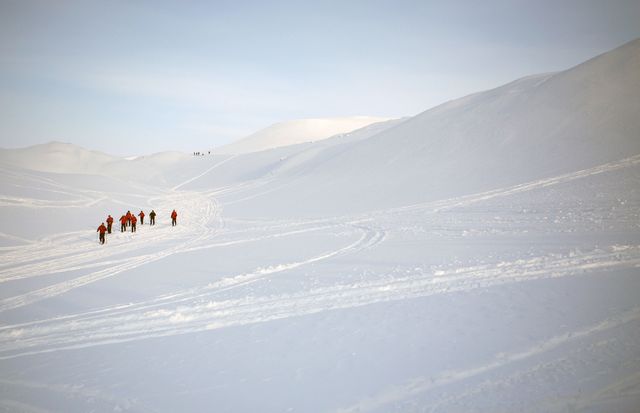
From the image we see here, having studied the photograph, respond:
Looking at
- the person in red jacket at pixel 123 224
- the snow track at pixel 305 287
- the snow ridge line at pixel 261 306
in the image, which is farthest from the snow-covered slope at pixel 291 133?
the snow ridge line at pixel 261 306

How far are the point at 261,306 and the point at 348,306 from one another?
2067 mm

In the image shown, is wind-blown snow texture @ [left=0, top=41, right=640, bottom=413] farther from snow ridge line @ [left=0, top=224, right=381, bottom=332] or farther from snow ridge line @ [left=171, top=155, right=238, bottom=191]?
snow ridge line @ [left=171, top=155, right=238, bottom=191]

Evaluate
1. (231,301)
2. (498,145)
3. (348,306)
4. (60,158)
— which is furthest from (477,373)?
(60,158)

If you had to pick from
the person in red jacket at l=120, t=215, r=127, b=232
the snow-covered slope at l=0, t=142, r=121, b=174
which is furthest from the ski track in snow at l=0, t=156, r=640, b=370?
the snow-covered slope at l=0, t=142, r=121, b=174

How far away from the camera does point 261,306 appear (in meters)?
8.75

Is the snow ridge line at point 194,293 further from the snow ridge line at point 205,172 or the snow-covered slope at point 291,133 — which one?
the snow-covered slope at point 291,133

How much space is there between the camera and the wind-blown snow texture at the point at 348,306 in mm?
5410

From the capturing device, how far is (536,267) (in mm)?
9383

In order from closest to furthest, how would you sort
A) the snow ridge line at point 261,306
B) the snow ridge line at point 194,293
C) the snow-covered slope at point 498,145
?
the snow ridge line at point 261,306 → the snow ridge line at point 194,293 → the snow-covered slope at point 498,145

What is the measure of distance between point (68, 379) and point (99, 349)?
95 cm

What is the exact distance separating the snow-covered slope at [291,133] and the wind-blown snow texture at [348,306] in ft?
430

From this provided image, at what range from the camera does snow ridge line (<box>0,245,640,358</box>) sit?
311 inches

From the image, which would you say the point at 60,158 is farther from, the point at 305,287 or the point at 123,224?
the point at 305,287

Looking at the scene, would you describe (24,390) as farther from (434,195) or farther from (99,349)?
(434,195)
